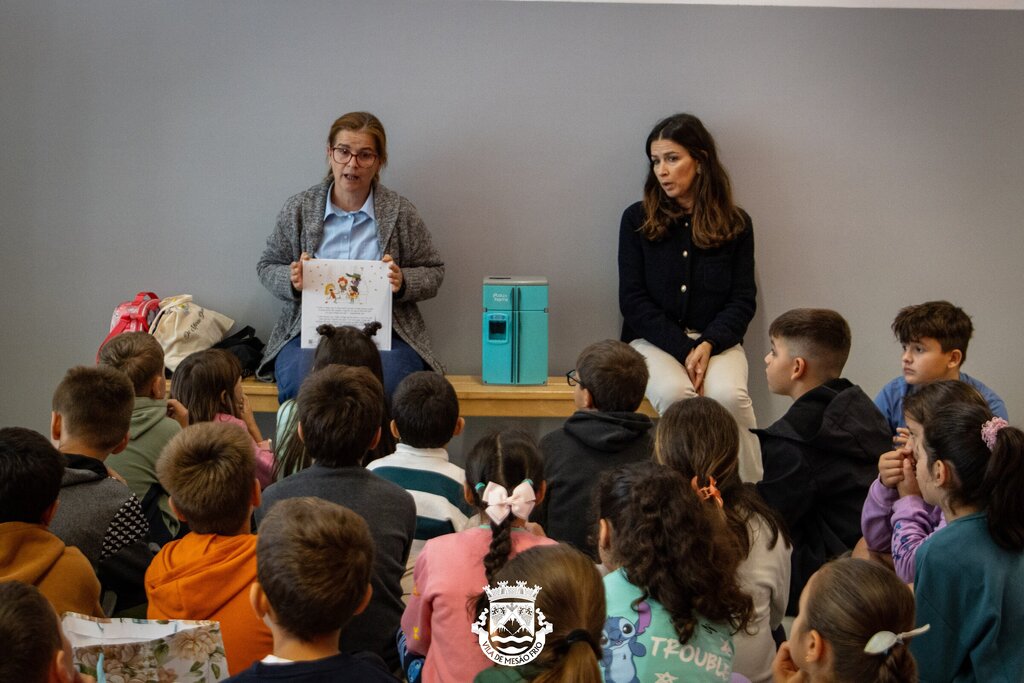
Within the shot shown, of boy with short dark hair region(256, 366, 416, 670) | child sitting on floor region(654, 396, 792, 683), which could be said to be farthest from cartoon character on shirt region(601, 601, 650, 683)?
boy with short dark hair region(256, 366, 416, 670)

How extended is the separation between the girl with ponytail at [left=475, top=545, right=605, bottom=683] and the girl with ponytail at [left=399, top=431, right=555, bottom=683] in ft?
0.92

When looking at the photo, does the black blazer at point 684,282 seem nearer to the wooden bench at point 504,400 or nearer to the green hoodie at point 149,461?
the wooden bench at point 504,400

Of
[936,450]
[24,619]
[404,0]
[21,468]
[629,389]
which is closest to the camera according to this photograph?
[24,619]

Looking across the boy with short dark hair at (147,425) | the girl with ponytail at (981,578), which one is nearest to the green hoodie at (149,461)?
the boy with short dark hair at (147,425)

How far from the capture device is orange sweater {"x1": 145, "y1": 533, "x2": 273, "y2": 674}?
1857 millimetres

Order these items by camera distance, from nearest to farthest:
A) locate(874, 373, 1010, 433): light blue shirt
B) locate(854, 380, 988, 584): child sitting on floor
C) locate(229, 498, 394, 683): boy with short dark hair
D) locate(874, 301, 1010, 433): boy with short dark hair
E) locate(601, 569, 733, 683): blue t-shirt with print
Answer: locate(229, 498, 394, 683): boy with short dark hair, locate(601, 569, 733, 683): blue t-shirt with print, locate(854, 380, 988, 584): child sitting on floor, locate(874, 301, 1010, 433): boy with short dark hair, locate(874, 373, 1010, 433): light blue shirt

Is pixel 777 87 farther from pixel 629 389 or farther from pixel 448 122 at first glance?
pixel 629 389

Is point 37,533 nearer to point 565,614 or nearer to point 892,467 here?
point 565,614

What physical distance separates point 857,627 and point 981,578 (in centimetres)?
56

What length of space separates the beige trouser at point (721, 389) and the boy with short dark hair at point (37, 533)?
2192mm

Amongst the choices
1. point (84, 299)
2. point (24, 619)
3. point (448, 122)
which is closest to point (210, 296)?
point (84, 299)

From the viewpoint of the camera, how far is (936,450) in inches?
82.4

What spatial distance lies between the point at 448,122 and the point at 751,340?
1508 mm

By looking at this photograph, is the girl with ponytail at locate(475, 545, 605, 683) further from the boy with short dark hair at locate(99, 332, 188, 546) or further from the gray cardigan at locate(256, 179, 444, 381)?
the gray cardigan at locate(256, 179, 444, 381)
